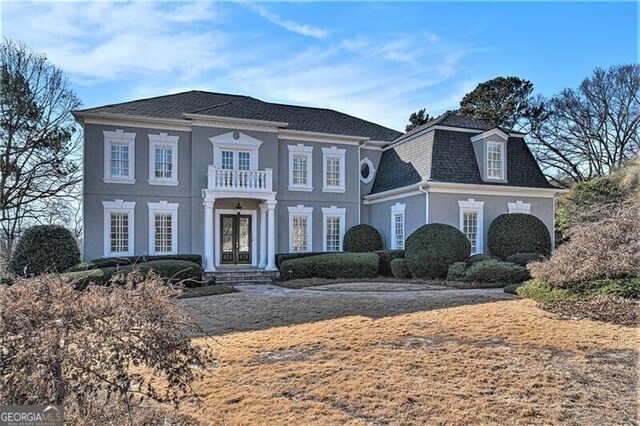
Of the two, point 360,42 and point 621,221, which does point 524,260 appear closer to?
point 621,221

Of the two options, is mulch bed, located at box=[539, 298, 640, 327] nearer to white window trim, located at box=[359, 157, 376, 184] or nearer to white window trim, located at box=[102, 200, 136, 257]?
white window trim, located at box=[359, 157, 376, 184]

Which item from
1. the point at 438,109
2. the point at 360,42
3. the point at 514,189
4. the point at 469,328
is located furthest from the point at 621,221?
the point at 438,109

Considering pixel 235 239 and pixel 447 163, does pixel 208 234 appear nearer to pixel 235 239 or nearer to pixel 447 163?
pixel 235 239

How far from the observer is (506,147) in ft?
65.8

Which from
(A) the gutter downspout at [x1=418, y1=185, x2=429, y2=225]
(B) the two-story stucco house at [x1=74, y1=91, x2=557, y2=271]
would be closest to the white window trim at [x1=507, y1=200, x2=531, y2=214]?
(B) the two-story stucco house at [x1=74, y1=91, x2=557, y2=271]

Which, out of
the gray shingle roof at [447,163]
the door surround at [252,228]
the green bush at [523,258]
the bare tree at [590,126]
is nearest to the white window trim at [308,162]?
the door surround at [252,228]

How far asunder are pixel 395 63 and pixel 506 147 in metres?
9.29

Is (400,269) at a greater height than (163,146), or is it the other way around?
(163,146)

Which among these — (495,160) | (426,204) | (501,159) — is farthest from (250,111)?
(501,159)

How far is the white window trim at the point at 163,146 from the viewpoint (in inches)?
736

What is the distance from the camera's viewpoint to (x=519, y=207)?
775 inches

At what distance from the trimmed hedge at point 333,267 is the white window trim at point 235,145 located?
4.80m

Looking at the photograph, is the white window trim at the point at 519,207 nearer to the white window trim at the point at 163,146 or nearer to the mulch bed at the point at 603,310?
the mulch bed at the point at 603,310

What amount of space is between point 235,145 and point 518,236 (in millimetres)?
12399
